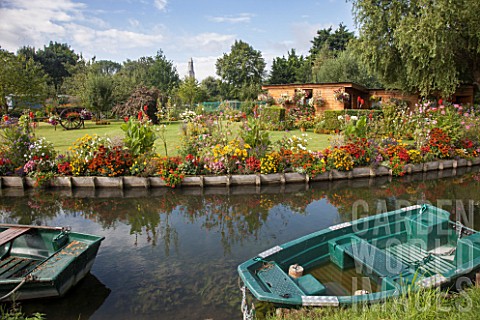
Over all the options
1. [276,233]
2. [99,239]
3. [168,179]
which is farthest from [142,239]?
[168,179]

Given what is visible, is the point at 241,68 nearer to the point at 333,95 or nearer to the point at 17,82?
the point at 333,95

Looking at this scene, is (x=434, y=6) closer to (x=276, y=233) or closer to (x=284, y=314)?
(x=276, y=233)

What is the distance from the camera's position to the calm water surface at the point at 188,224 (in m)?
4.17

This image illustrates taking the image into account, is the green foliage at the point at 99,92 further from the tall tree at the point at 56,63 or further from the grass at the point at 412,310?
the tall tree at the point at 56,63

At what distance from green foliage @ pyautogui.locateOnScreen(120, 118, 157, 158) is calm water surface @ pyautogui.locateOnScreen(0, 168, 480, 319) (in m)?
1.43

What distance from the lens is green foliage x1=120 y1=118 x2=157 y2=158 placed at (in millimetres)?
9805

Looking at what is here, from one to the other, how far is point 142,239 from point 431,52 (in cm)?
1580

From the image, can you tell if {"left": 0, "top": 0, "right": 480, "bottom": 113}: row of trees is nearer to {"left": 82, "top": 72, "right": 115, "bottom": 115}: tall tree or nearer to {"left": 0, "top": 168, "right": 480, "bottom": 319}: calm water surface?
{"left": 82, "top": 72, "right": 115, "bottom": 115}: tall tree

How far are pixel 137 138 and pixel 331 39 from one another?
4692 centimetres

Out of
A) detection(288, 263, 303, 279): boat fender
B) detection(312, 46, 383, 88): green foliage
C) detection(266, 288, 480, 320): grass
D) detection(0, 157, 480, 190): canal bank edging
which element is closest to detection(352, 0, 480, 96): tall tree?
detection(0, 157, 480, 190): canal bank edging

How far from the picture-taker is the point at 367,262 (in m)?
4.14

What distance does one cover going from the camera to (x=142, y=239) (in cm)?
611

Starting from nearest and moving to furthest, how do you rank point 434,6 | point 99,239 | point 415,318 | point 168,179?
point 415,318 < point 99,239 < point 168,179 < point 434,6

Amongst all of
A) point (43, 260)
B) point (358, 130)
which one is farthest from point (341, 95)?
point (43, 260)
